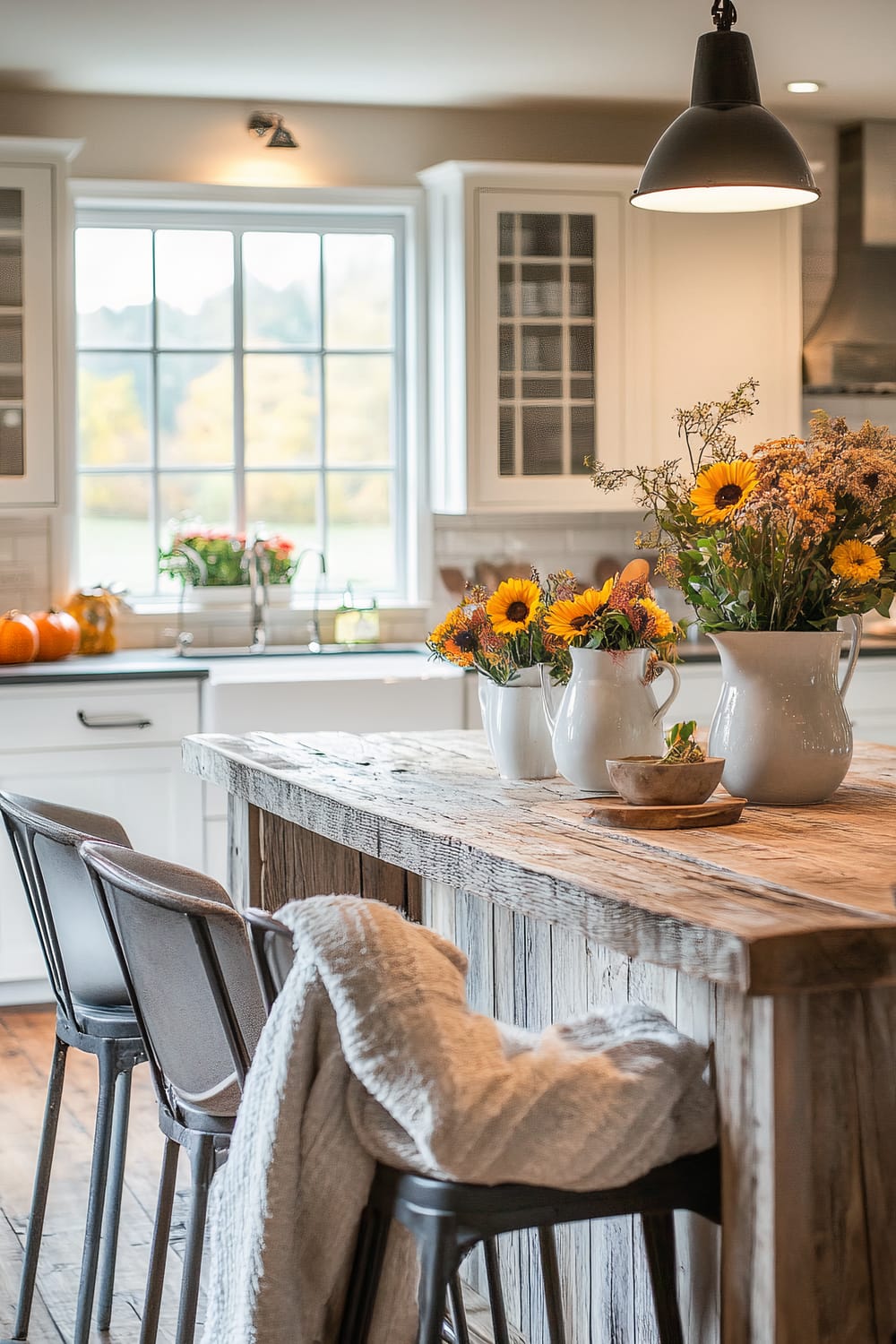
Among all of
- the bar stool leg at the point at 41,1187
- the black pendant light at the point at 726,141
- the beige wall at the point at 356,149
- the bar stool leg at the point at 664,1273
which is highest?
the beige wall at the point at 356,149

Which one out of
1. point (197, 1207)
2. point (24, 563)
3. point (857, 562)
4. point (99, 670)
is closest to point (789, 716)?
point (857, 562)

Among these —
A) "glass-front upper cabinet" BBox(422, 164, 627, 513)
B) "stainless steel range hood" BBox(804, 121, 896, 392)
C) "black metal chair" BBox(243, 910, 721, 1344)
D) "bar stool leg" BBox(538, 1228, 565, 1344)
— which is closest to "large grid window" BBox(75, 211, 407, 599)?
"glass-front upper cabinet" BBox(422, 164, 627, 513)

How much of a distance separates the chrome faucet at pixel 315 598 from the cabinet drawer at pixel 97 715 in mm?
730

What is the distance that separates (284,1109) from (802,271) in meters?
4.54

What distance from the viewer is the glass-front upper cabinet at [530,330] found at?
16.3 ft

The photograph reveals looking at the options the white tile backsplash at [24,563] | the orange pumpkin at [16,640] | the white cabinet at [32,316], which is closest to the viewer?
the orange pumpkin at [16,640]

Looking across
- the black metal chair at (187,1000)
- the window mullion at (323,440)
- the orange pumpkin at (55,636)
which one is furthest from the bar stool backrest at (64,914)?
the window mullion at (323,440)

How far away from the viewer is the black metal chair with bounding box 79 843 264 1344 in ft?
5.86

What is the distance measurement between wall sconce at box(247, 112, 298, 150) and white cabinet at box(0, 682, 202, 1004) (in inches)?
72.0

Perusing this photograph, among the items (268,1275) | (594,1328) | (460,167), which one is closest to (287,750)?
(594,1328)

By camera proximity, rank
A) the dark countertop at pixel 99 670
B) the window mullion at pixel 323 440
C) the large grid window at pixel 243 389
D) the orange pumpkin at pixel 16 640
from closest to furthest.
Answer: the dark countertop at pixel 99 670, the orange pumpkin at pixel 16 640, the large grid window at pixel 243 389, the window mullion at pixel 323 440

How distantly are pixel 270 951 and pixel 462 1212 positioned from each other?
356 mm

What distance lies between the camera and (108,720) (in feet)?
14.5

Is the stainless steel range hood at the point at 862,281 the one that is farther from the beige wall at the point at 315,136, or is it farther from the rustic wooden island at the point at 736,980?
the rustic wooden island at the point at 736,980
